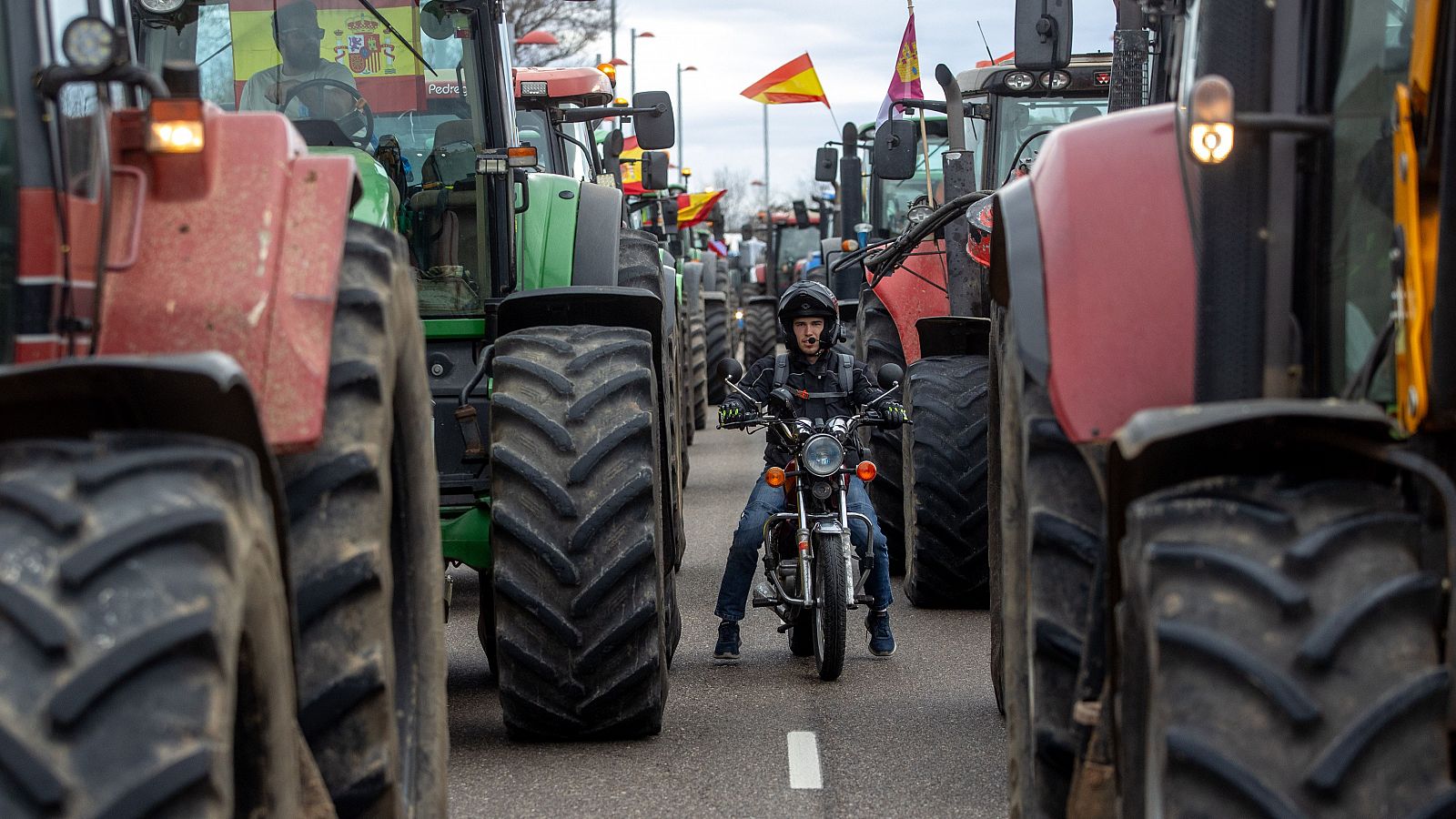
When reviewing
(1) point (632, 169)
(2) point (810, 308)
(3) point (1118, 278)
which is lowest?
(2) point (810, 308)

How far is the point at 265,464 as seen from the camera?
339 centimetres

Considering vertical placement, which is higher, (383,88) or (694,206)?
(383,88)

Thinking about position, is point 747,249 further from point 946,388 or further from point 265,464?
point 265,464

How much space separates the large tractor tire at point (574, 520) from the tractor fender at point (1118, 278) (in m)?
2.48

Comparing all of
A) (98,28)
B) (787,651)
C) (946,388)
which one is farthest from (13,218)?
(946,388)

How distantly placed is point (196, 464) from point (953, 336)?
7.75 metres

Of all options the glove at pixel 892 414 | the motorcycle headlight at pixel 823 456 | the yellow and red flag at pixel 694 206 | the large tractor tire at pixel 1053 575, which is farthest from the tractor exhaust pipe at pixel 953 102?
the yellow and red flag at pixel 694 206

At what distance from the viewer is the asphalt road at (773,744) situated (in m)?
6.33

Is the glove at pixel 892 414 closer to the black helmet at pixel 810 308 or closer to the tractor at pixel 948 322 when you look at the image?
the black helmet at pixel 810 308

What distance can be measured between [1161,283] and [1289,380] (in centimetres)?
33

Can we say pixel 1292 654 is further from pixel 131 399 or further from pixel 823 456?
pixel 823 456

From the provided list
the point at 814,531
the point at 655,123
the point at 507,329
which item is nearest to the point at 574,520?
the point at 507,329

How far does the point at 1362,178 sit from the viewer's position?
3723 mm

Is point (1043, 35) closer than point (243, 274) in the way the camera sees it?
No
